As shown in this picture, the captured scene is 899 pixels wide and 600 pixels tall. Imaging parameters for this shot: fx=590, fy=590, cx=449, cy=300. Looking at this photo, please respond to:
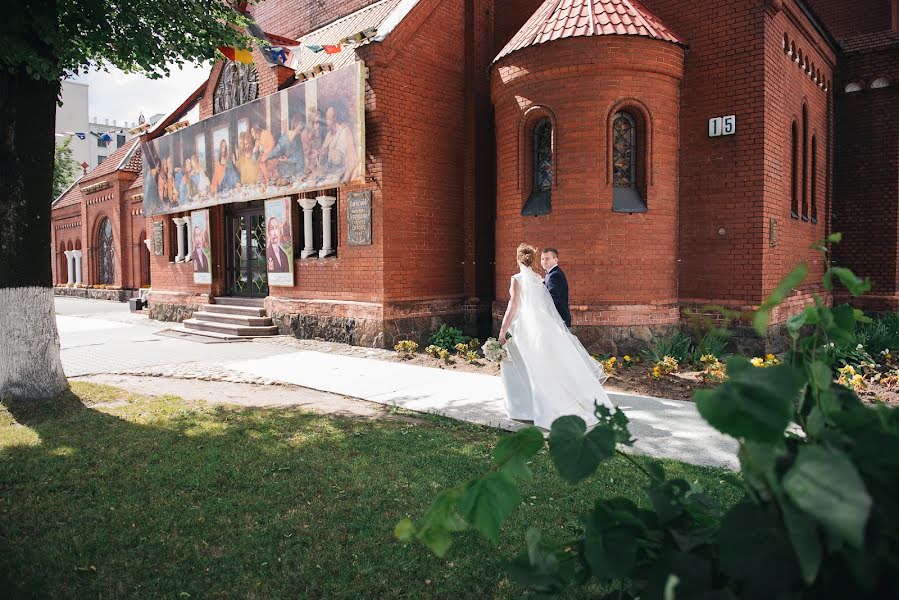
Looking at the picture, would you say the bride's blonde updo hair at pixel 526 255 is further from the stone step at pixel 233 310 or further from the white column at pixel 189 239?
the white column at pixel 189 239

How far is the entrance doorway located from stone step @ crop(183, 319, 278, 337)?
155cm

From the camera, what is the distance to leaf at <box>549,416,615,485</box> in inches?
43.0

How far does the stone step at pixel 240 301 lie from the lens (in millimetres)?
15116

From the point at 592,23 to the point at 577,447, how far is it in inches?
400

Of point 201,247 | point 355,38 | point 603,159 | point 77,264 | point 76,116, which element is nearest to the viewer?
point 603,159

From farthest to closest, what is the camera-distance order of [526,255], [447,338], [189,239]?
[189,239]
[447,338]
[526,255]

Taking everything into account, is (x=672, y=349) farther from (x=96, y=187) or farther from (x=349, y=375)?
(x=96, y=187)

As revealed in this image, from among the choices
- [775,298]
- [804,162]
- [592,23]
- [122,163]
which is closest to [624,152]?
[592,23]

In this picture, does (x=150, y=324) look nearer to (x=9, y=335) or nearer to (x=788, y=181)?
(x=9, y=335)

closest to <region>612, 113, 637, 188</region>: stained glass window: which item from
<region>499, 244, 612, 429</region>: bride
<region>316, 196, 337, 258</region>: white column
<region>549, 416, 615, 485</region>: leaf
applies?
<region>499, 244, 612, 429</region>: bride

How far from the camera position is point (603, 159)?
9906 millimetres

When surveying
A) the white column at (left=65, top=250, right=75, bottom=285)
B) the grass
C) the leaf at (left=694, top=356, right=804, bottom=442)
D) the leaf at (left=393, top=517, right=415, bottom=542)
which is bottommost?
the grass

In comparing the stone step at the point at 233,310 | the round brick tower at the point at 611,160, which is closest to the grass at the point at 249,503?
the round brick tower at the point at 611,160

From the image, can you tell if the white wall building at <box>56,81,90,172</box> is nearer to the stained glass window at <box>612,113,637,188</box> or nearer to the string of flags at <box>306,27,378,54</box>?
the string of flags at <box>306,27,378,54</box>
